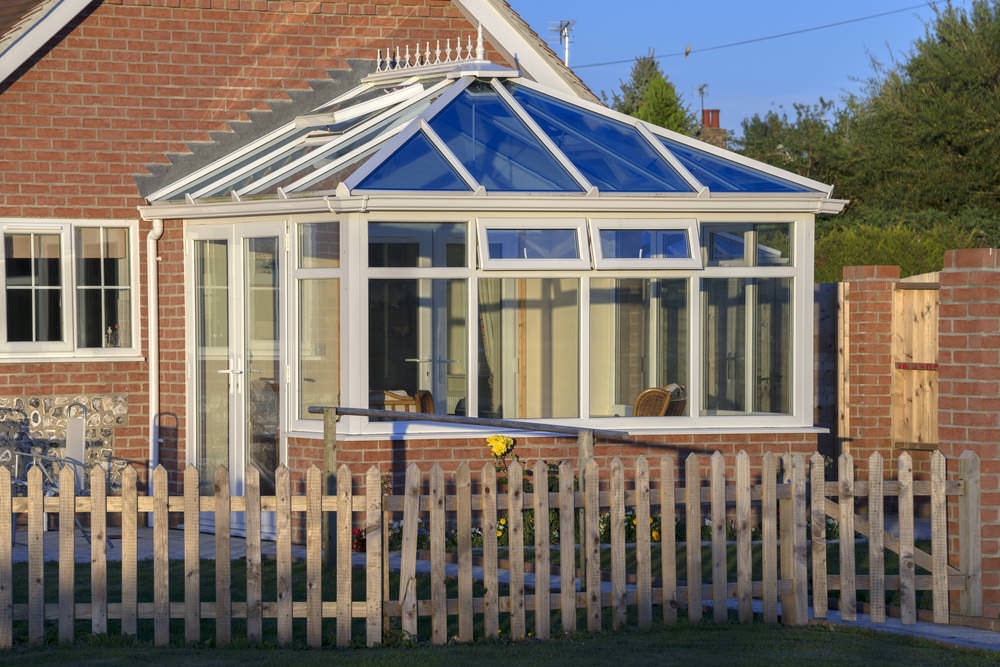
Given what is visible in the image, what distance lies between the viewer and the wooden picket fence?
7.99m

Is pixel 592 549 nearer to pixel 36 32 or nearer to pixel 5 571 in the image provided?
pixel 5 571

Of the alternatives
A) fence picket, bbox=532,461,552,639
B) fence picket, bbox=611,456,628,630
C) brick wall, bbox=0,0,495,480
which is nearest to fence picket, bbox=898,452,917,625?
fence picket, bbox=611,456,628,630

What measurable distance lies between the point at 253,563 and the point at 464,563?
3.60 feet

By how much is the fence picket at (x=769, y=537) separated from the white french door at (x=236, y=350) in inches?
189

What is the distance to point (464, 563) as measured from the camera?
8086 millimetres

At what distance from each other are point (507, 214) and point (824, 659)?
5.12m

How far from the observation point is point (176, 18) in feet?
45.3

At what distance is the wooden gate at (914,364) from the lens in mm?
13438

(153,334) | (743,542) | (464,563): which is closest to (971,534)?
(743,542)

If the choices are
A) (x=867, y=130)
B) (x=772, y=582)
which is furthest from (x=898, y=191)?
(x=772, y=582)

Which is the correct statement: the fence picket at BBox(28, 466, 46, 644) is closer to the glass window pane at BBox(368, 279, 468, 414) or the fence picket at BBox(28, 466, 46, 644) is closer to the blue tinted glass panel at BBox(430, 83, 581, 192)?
the glass window pane at BBox(368, 279, 468, 414)

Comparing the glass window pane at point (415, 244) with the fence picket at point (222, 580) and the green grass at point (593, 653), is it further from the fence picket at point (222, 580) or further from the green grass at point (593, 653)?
the green grass at point (593, 653)

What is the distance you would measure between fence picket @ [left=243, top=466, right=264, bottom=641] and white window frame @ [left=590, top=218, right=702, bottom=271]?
14.8ft

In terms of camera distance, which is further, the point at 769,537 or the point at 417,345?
the point at 417,345
